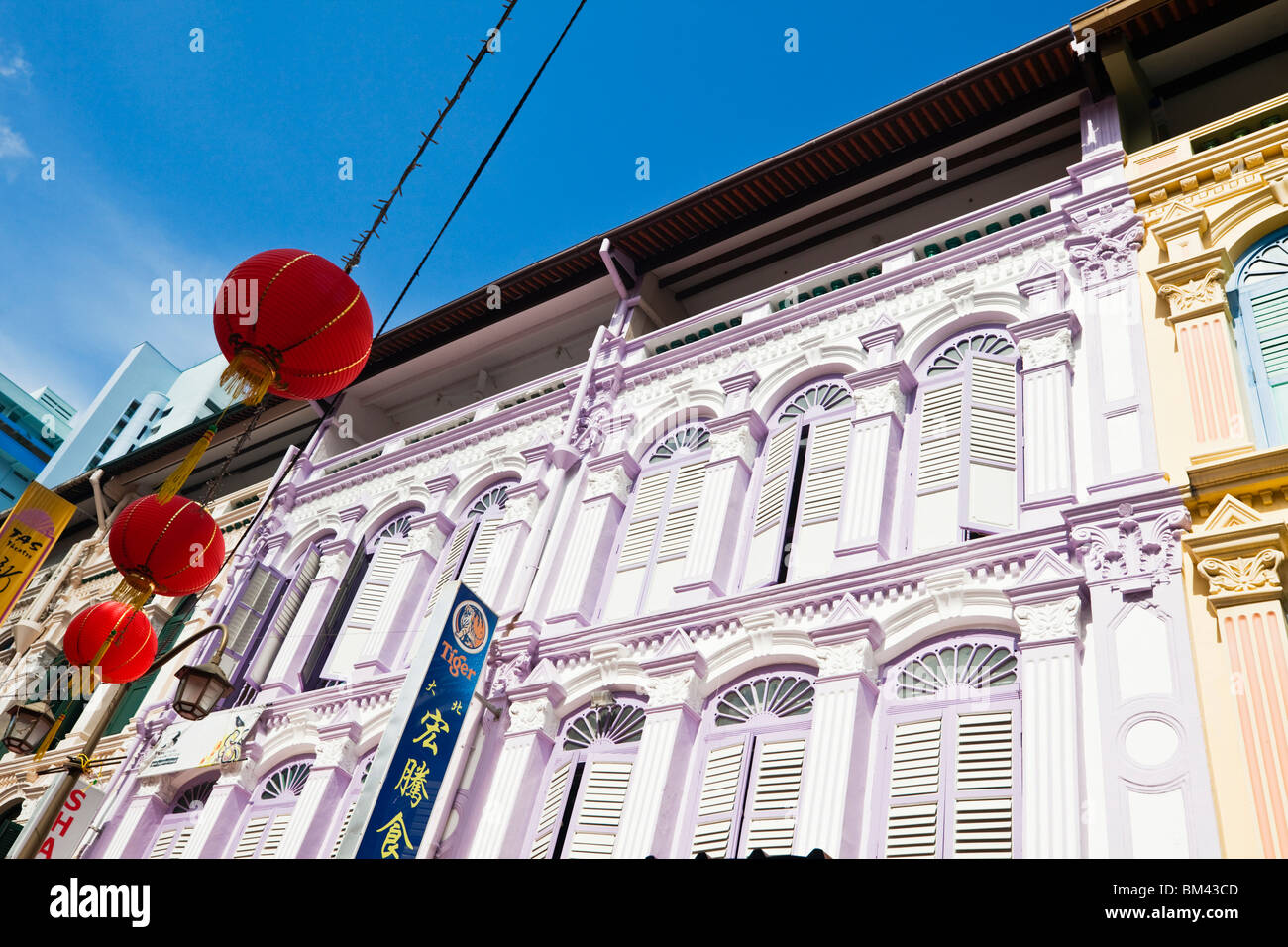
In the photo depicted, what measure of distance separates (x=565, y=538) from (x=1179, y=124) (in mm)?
7361

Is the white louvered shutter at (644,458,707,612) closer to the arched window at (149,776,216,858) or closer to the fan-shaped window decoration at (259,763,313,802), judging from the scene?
the fan-shaped window decoration at (259,763,313,802)

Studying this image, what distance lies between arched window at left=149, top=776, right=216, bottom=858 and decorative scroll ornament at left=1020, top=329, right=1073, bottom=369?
9.11 m

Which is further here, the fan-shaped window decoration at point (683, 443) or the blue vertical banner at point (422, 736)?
the fan-shaped window decoration at point (683, 443)

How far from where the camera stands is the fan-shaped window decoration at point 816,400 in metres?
9.73

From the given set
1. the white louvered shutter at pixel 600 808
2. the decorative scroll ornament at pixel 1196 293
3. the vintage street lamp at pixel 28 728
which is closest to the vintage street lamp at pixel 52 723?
the vintage street lamp at pixel 28 728

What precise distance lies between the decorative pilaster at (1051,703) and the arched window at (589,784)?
2984mm

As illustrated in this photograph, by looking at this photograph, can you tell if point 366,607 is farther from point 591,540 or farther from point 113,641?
point 591,540

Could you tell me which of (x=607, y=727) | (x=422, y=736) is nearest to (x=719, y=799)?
(x=607, y=727)

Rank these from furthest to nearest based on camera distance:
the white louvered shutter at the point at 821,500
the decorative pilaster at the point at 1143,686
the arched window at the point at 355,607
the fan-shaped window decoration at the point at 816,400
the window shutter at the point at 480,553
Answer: the arched window at the point at 355,607
the window shutter at the point at 480,553
the fan-shaped window decoration at the point at 816,400
the white louvered shutter at the point at 821,500
the decorative pilaster at the point at 1143,686

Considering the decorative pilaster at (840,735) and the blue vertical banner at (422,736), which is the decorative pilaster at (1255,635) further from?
the blue vertical banner at (422,736)

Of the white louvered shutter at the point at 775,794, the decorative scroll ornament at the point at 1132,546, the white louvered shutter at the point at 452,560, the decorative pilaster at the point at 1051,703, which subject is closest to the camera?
the decorative pilaster at the point at 1051,703
